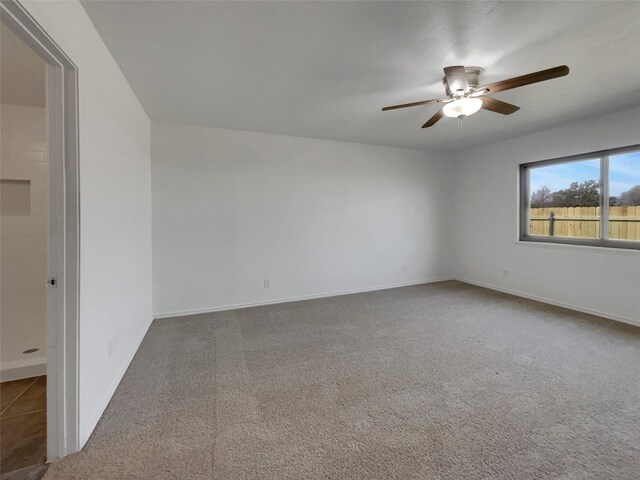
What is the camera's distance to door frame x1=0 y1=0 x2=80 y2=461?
138cm

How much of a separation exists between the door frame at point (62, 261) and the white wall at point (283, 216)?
2030 millimetres

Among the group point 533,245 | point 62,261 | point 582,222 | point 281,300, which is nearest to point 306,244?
point 281,300

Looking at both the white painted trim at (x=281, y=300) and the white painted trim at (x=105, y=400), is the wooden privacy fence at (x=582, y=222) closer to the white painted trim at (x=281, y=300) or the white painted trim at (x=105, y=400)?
the white painted trim at (x=281, y=300)

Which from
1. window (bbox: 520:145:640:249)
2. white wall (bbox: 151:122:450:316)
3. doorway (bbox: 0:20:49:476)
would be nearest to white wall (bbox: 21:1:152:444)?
doorway (bbox: 0:20:49:476)

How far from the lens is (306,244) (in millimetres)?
4125

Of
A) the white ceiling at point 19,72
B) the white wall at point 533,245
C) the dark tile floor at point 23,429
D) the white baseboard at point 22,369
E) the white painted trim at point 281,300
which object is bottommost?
the dark tile floor at point 23,429

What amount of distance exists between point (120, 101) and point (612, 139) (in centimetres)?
515

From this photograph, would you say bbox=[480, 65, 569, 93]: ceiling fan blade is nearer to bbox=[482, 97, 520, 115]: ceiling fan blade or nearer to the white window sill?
bbox=[482, 97, 520, 115]: ceiling fan blade

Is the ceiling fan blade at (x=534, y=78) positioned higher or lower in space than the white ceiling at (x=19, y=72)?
lower

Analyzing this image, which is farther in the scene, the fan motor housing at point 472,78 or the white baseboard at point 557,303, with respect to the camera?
the white baseboard at point 557,303

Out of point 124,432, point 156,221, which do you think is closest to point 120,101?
point 156,221

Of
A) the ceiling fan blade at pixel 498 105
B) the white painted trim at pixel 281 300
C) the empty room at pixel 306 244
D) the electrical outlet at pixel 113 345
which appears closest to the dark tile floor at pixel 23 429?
the empty room at pixel 306 244

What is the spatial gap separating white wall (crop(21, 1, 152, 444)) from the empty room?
24 millimetres

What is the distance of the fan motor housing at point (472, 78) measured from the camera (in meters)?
2.17
